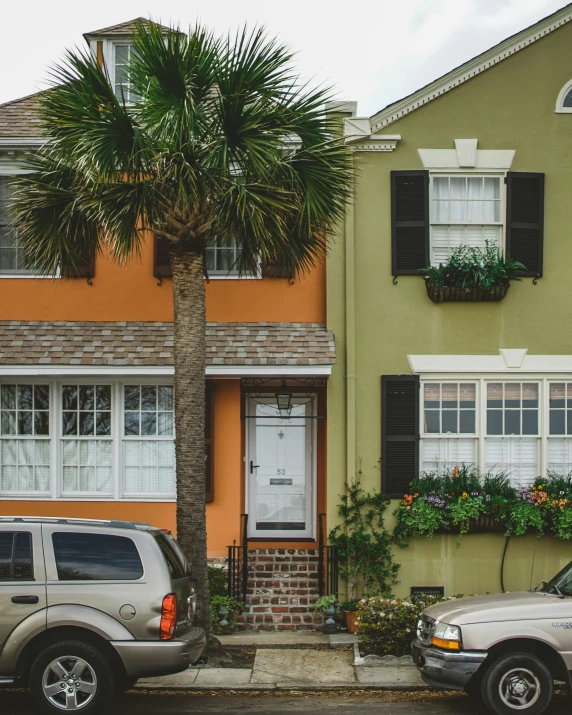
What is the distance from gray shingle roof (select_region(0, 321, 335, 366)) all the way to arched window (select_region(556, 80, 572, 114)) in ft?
15.2

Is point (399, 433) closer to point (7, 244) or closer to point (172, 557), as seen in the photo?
point (172, 557)

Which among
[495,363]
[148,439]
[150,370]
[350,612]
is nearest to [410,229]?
[495,363]

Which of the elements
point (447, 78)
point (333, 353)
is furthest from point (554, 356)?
point (447, 78)

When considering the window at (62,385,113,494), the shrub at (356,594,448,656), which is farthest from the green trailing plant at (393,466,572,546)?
the window at (62,385,113,494)

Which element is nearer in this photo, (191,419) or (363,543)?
(191,419)

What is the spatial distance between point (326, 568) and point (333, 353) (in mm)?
3026

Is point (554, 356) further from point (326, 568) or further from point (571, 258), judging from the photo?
point (326, 568)

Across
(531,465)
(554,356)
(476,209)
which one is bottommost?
(531,465)

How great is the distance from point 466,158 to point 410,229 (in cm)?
129

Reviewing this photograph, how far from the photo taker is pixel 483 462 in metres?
12.9

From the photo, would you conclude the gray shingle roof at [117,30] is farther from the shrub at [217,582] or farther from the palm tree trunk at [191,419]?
the shrub at [217,582]

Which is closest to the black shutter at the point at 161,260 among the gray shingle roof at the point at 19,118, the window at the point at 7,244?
the window at the point at 7,244

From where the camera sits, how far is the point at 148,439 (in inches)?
526

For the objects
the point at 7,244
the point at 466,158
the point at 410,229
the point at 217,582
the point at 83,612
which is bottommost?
the point at 217,582
